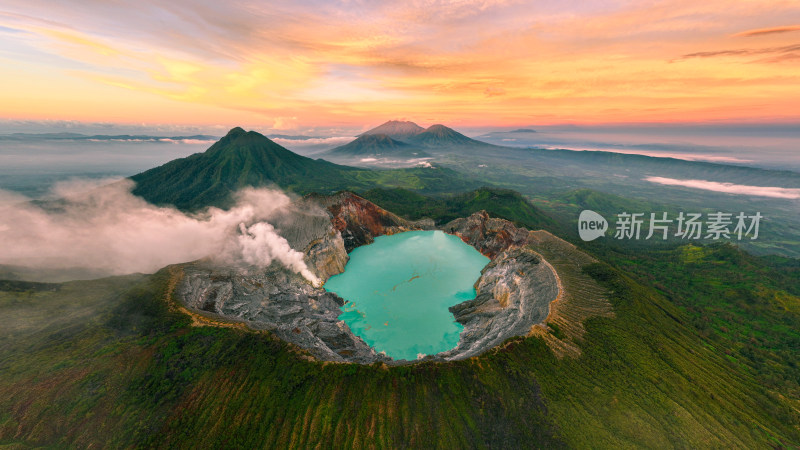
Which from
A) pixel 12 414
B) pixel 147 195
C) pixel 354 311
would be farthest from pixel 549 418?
pixel 147 195

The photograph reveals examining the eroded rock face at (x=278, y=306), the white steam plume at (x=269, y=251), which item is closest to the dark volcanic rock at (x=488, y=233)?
the eroded rock face at (x=278, y=306)

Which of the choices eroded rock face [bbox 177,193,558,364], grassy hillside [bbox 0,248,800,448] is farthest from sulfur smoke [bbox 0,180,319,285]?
grassy hillside [bbox 0,248,800,448]

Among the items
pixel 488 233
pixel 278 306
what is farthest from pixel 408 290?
pixel 488 233

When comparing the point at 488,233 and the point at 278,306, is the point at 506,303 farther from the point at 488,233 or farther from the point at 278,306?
the point at 278,306

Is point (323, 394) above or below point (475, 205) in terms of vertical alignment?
below

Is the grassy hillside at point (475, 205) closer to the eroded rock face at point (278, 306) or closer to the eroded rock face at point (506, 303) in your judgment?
the eroded rock face at point (506, 303)
